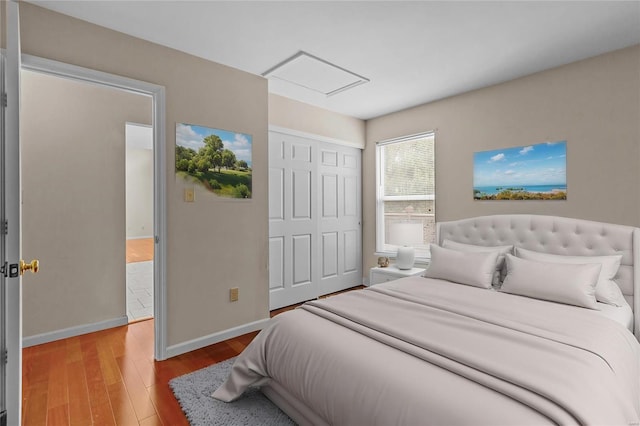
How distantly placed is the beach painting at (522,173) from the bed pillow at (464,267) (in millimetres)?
811

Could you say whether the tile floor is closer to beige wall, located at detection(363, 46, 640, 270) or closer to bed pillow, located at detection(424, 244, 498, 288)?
bed pillow, located at detection(424, 244, 498, 288)

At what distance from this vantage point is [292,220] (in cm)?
394

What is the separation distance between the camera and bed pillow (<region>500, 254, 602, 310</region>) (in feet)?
7.03

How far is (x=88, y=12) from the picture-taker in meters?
2.18

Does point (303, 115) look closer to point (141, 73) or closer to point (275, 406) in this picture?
point (141, 73)

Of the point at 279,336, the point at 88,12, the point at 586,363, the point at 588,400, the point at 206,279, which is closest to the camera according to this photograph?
the point at 588,400

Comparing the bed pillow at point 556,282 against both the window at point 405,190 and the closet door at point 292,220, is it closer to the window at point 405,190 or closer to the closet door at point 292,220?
the window at point 405,190

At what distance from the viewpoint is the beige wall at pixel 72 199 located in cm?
286

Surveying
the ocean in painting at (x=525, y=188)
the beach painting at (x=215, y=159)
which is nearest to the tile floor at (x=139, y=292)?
the beach painting at (x=215, y=159)

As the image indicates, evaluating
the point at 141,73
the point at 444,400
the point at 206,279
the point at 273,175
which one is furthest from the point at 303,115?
the point at 444,400

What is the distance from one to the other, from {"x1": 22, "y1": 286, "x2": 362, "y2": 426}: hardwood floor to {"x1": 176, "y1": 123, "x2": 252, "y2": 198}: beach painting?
1417 millimetres

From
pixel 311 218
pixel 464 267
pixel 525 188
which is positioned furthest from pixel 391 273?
pixel 525 188

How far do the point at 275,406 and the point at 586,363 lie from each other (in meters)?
1.60

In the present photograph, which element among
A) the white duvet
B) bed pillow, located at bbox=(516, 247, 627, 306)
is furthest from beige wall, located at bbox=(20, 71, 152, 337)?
bed pillow, located at bbox=(516, 247, 627, 306)
